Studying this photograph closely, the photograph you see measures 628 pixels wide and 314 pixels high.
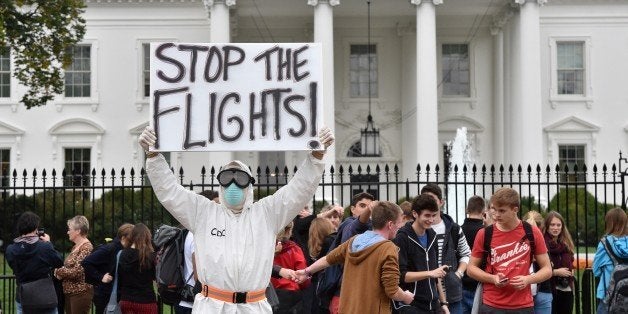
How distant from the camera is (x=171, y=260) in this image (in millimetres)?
8617

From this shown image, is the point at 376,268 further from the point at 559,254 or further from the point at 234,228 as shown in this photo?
the point at 559,254

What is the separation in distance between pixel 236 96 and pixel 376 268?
1613 mm

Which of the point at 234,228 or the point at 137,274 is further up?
the point at 234,228

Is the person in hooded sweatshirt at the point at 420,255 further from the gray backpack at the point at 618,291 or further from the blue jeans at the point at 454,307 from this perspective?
the gray backpack at the point at 618,291

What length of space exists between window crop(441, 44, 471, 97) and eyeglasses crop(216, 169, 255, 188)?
3120 cm

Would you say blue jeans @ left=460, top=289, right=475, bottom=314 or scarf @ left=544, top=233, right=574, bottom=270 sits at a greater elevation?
scarf @ left=544, top=233, right=574, bottom=270

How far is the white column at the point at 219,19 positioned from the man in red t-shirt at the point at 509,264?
24818 mm

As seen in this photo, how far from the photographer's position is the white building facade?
3591 cm

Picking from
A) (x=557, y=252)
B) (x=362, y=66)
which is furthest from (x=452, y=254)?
(x=362, y=66)

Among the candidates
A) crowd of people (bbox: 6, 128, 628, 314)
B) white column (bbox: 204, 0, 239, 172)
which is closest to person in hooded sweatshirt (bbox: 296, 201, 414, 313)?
crowd of people (bbox: 6, 128, 628, 314)

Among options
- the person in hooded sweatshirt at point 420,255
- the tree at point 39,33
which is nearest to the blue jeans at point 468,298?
the person in hooded sweatshirt at point 420,255

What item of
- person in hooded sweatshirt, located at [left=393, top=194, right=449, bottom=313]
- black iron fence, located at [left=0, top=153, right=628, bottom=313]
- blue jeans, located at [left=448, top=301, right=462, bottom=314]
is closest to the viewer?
person in hooded sweatshirt, located at [left=393, top=194, right=449, bottom=313]

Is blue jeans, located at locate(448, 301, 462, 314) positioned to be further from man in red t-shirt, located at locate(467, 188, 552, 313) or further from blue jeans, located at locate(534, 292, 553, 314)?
man in red t-shirt, located at locate(467, 188, 552, 313)

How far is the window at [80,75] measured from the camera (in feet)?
118
